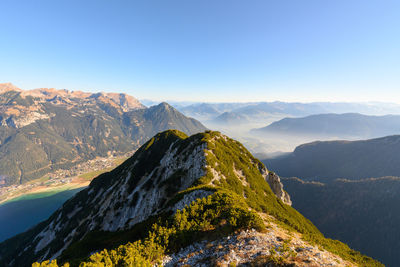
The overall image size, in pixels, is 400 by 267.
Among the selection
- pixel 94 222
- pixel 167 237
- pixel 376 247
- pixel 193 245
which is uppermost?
pixel 167 237

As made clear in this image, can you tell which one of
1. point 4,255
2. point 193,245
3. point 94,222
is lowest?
point 4,255

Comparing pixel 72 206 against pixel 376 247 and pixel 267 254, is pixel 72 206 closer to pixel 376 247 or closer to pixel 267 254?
pixel 267 254

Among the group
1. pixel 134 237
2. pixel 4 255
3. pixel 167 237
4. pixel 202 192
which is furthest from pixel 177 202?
pixel 4 255

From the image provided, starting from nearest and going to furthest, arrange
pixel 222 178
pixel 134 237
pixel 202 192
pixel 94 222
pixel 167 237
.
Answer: pixel 167 237
pixel 134 237
pixel 202 192
pixel 222 178
pixel 94 222

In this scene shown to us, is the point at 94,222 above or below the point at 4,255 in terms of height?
above

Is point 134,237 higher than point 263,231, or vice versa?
point 263,231

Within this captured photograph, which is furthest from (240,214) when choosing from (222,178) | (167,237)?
(222,178)

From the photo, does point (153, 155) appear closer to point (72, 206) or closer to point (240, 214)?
point (72, 206)

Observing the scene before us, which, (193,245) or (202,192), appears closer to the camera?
(193,245)

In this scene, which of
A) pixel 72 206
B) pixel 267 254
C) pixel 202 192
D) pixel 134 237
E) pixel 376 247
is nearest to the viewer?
pixel 267 254
